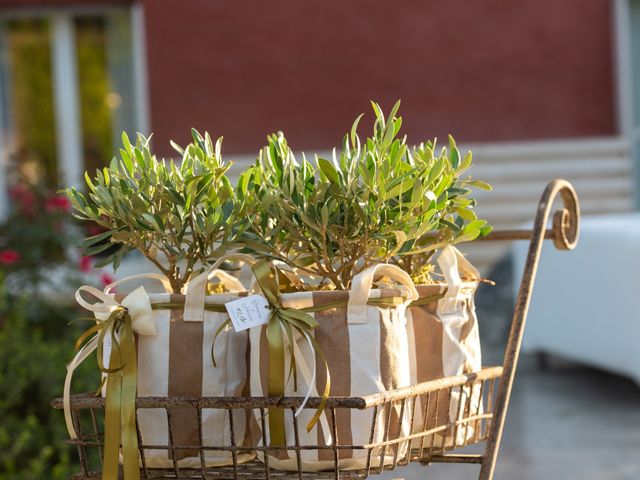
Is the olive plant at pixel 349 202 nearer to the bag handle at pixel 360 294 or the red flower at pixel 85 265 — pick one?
the bag handle at pixel 360 294

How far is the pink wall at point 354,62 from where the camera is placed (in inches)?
333

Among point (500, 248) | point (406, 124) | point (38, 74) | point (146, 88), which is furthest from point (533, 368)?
point (38, 74)

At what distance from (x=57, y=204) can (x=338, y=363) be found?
399 cm

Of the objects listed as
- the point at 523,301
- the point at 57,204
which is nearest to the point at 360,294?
the point at 523,301

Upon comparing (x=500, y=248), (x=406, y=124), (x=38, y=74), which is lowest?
(x=500, y=248)

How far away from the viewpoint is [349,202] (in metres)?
1.52

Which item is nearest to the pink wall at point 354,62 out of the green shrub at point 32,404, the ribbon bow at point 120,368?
the green shrub at point 32,404

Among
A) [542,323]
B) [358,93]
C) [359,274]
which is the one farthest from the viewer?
[358,93]


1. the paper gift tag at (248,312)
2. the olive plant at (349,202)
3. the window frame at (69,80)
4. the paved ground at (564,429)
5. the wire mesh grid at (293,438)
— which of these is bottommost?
the paved ground at (564,429)

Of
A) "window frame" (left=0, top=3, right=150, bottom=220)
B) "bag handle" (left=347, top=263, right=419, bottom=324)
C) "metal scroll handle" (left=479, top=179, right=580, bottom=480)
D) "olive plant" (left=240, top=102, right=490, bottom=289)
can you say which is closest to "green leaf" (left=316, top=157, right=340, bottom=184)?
"olive plant" (left=240, top=102, right=490, bottom=289)

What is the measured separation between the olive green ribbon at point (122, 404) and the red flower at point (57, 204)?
3.85m

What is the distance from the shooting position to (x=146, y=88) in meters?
8.53

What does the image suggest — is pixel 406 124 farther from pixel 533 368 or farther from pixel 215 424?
pixel 215 424

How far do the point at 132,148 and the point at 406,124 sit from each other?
7.20 meters
